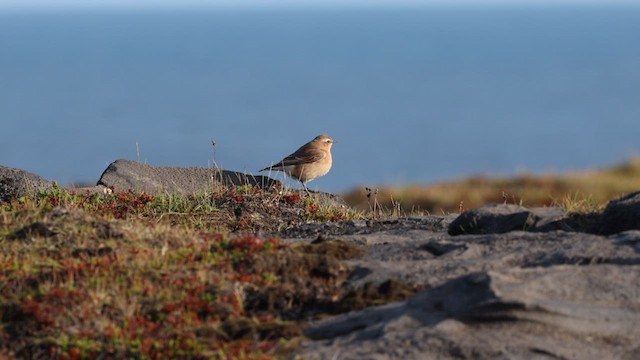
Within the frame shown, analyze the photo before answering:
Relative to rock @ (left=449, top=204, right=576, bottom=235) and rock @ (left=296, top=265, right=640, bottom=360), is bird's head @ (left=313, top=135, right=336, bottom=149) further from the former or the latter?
rock @ (left=296, top=265, right=640, bottom=360)

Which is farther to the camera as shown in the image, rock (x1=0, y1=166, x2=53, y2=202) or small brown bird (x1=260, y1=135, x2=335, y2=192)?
small brown bird (x1=260, y1=135, x2=335, y2=192)

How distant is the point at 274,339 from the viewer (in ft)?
24.1

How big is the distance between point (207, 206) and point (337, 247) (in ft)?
13.9

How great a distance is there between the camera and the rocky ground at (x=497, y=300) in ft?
22.9

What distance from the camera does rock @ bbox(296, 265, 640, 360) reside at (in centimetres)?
693

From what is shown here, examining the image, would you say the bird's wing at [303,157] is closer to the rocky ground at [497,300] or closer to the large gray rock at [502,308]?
the rocky ground at [497,300]

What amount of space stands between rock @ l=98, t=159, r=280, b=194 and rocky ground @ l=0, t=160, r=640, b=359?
19.4 ft

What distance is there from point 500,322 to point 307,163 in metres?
10.2

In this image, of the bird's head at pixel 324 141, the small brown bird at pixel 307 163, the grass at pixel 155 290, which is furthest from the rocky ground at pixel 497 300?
the bird's head at pixel 324 141

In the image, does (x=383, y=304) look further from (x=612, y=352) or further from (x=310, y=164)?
(x=310, y=164)

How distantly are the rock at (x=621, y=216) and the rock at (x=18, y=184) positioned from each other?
23.2ft

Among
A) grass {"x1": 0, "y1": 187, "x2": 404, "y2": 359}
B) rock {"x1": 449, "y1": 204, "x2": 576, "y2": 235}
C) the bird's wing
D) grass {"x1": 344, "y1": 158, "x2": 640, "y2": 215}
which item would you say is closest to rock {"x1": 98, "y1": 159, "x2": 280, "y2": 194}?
the bird's wing

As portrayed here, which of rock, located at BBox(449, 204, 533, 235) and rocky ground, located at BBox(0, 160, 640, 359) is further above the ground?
rock, located at BBox(449, 204, 533, 235)

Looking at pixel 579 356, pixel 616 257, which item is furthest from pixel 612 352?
pixel 616 257
